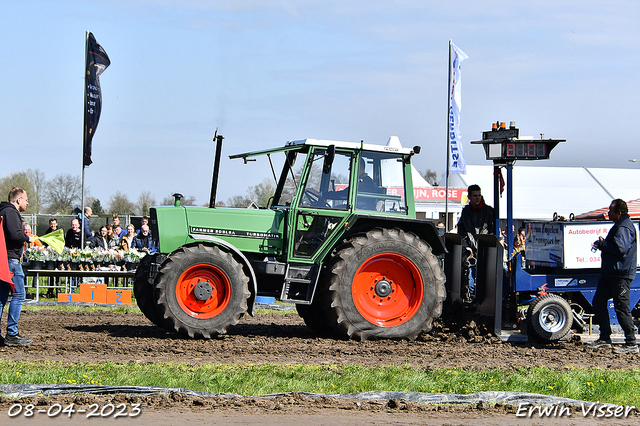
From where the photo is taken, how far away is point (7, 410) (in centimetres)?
487

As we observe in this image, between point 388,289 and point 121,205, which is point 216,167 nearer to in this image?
point 388,289

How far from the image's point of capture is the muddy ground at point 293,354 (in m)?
5.05

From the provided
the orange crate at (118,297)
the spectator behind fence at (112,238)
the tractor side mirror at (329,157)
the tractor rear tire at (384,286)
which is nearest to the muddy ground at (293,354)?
the tractor rear tire at (384,286)

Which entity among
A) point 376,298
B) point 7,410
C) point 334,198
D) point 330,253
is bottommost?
point 7,410

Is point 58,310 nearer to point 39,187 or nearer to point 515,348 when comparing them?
point 515,348

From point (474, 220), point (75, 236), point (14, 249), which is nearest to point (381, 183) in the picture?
point (474, 220)

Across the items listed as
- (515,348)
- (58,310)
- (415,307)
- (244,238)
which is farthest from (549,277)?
(58,310)

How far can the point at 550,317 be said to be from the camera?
8578 millimetres

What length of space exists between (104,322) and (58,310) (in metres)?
2.16

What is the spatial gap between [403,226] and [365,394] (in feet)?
12.2

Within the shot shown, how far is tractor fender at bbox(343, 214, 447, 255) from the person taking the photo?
8.72m

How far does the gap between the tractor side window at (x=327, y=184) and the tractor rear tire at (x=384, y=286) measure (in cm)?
55

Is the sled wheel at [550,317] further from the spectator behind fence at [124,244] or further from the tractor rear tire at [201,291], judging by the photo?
the spectator behind fence at [124,244]

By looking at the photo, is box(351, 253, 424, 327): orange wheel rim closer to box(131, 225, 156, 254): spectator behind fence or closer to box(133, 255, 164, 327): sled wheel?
box(133, 255, 164, 327): sled wheel
